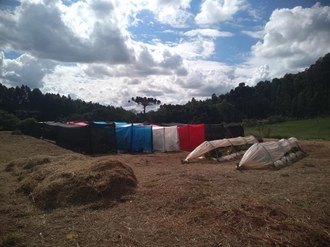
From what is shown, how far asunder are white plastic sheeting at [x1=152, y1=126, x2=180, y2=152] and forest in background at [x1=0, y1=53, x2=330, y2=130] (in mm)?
32608

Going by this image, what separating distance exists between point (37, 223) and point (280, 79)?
90.1 m

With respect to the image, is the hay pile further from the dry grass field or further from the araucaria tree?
the araucaria tree

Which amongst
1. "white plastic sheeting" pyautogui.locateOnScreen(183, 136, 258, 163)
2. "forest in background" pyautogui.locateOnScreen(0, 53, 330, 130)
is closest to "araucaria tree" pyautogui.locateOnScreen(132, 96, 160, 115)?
"forest in background" pyautogui.locateOnScreen(0, 53, 330, 130)

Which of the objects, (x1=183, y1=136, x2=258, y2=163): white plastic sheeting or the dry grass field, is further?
(x1=183, y1=136, x2=258, y2=163): white plastic sheeting

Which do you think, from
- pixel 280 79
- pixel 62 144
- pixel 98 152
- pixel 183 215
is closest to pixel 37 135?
pixel 62 144

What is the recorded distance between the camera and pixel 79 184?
23.8 feet

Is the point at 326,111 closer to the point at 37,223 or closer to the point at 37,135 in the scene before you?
the point at 37,135

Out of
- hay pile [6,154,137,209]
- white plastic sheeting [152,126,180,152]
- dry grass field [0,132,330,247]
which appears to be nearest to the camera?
dry grass field [0,132,330,247]

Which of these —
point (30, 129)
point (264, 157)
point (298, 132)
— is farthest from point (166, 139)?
point (298, 132)

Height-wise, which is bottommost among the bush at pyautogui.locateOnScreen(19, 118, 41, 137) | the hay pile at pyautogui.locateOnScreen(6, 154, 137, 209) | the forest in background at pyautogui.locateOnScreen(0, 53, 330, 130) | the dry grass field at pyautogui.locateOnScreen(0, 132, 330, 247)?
the dry grass field at pyautogui.locateOnScreen(0, 132, 330, 247)

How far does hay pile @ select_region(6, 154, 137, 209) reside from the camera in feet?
22.6

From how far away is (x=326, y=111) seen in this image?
214ft

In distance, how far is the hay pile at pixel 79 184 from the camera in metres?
6.90

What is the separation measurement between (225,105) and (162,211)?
64.8 metres
